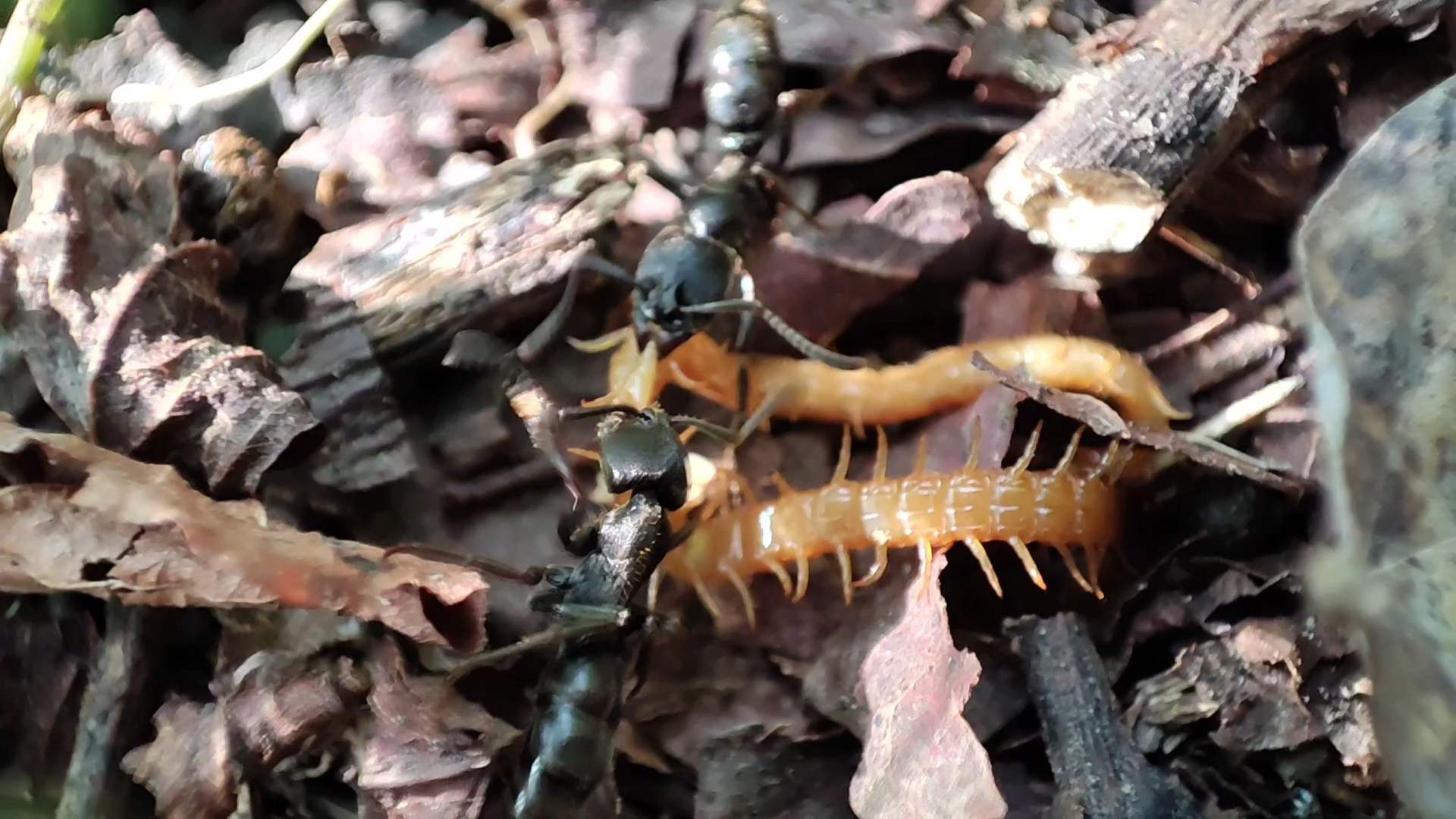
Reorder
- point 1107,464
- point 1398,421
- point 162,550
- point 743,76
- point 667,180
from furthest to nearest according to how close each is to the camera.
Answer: point 667,180 < point 743,76 < point 1107,464 < point 162,550 < point 1398,421

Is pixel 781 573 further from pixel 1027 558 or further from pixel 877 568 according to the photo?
pixel 1027 558

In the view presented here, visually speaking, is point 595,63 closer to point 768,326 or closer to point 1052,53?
point 768,326

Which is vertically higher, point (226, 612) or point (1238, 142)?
point (1238, 142)

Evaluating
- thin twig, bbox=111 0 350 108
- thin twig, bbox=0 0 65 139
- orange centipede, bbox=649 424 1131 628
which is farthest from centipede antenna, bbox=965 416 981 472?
thin twig, bbox=0 0 65 139

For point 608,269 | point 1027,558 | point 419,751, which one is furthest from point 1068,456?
point 419,751

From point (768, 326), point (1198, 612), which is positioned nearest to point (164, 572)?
point (768, 326)

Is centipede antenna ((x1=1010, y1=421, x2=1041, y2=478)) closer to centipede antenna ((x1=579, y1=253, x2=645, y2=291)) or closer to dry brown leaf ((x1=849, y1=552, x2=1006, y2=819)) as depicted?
dry brown leaf ((x1=849, y1=552, x2=1006, y2=819))
